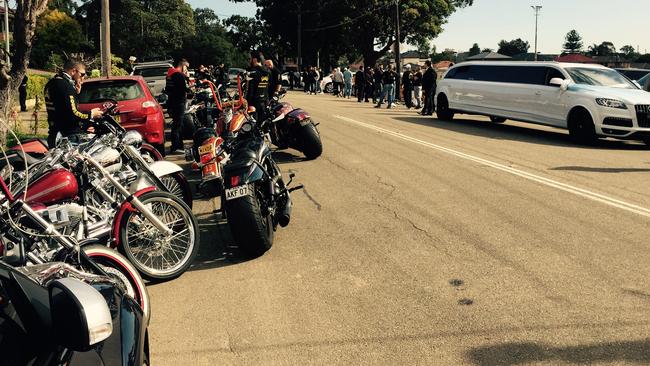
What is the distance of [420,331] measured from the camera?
4.22 m

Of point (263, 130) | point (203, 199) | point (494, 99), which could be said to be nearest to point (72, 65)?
point (203, 199)

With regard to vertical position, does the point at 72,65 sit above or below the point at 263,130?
above

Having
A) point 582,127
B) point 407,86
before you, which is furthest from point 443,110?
point 407,86

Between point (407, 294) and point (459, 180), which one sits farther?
point (459, 180)

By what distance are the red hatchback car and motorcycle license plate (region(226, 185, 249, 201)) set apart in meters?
6.02

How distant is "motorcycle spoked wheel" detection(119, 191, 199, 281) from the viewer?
527cm

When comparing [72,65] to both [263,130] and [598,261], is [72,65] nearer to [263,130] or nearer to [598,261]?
[263,130]

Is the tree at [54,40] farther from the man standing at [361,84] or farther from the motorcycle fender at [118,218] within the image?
the motorcycle fender at [118,218]

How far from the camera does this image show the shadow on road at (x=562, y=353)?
3.73 meters

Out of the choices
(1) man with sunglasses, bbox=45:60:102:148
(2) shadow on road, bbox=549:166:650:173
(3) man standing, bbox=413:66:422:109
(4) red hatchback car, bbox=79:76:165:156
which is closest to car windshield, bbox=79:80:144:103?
(4) red hatchback car, bbox=79:76:165:156

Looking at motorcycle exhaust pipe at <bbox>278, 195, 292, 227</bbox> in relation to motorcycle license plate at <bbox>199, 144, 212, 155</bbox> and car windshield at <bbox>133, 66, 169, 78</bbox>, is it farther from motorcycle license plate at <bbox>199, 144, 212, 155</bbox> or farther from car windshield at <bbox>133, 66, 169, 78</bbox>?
car windshield at <bbox>133, 66, 169, 78</bbox>

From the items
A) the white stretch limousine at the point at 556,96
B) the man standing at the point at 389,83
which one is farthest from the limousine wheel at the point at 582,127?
the man standing at the point at 389,83

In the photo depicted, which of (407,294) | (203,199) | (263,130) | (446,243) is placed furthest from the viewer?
(203,199)

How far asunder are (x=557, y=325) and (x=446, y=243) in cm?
201
